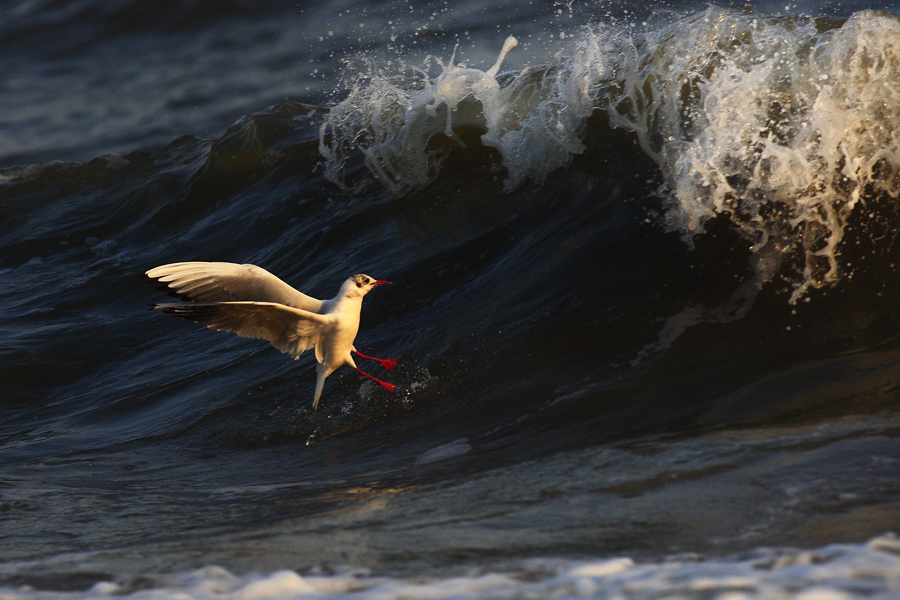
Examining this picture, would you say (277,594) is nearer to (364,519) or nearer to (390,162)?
(364,519)

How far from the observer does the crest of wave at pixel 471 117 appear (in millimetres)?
6699

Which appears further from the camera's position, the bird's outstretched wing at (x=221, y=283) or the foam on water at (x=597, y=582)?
the bird's outstretched wing at (x=221, y=283)

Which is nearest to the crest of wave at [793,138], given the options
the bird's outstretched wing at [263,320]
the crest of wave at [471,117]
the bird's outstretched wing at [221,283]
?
the crest of wave at [471,117]

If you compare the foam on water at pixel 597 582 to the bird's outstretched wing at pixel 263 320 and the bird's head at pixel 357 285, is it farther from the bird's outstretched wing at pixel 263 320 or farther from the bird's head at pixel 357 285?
the bird's head at pixel 357 285

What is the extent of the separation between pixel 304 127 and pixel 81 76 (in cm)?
634

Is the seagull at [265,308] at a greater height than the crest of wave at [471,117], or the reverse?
the crest of wave at [471,117]

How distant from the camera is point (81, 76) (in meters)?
14.3

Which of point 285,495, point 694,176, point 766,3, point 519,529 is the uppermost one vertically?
point 766,3

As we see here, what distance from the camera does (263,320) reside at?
190 inches

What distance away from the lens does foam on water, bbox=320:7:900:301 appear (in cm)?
487

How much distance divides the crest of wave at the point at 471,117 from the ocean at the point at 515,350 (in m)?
0.03

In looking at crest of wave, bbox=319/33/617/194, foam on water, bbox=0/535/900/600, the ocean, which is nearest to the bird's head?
the ocean

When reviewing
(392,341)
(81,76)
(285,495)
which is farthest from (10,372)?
(81,76)

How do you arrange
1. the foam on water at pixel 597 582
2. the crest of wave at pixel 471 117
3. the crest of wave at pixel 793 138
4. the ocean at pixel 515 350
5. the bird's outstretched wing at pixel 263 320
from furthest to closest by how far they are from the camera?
the crest of wave at pixel 471 117
the crest of wave at pixel 793 138
the bird's outstretched wing at pixel 263 320
the ocean at pixel 515 350
the foam on water at pixel 597 582
